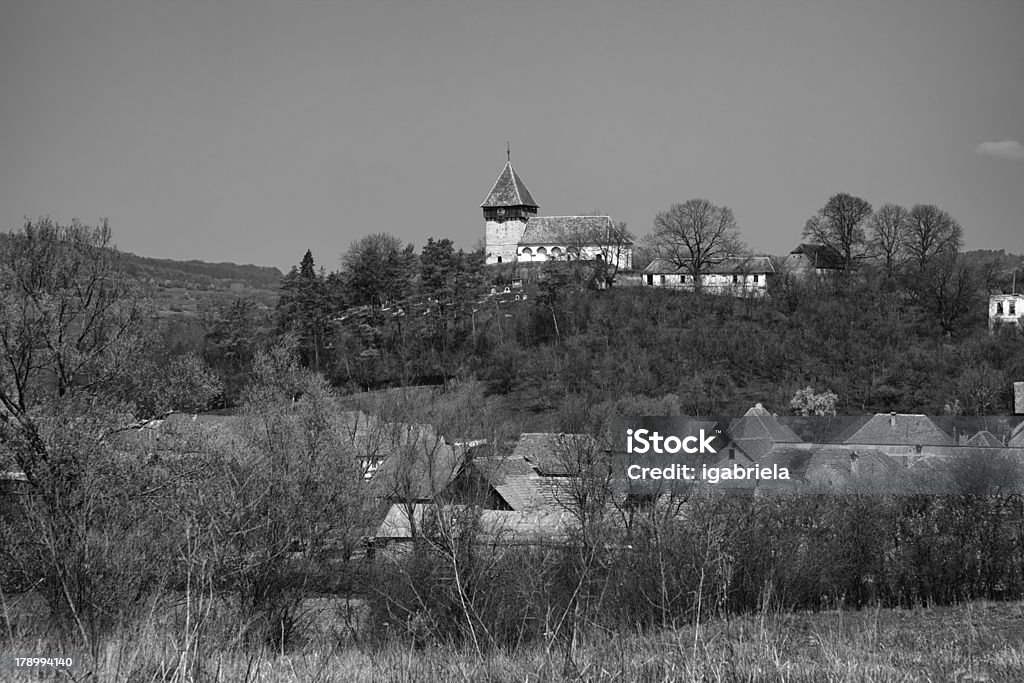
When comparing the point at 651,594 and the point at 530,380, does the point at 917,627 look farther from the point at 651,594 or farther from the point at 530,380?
the point at 530,380

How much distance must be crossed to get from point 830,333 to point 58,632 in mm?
57697

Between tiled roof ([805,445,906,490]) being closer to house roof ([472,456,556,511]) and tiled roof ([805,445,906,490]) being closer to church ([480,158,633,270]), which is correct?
house roof ([472,456,556,511])

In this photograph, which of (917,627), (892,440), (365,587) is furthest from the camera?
(892,440)

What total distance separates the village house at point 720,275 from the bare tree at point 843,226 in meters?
5.09

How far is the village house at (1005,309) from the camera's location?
6463 centimetres

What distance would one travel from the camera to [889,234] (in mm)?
74000

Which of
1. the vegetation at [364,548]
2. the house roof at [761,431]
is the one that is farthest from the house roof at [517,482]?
the house roof at [761,431]

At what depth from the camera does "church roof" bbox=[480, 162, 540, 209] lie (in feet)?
277

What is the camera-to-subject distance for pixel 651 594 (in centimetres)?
1574

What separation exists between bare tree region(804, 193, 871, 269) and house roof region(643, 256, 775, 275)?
5.26 m

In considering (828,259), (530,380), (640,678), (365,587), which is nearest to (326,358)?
(530,380)

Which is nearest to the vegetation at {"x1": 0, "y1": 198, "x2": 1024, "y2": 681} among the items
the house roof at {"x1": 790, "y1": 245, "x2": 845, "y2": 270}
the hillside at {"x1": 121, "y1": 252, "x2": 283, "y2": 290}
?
the house roof at {"x1": 790, "y1": 245, "x2": 845, "y2": 270}
